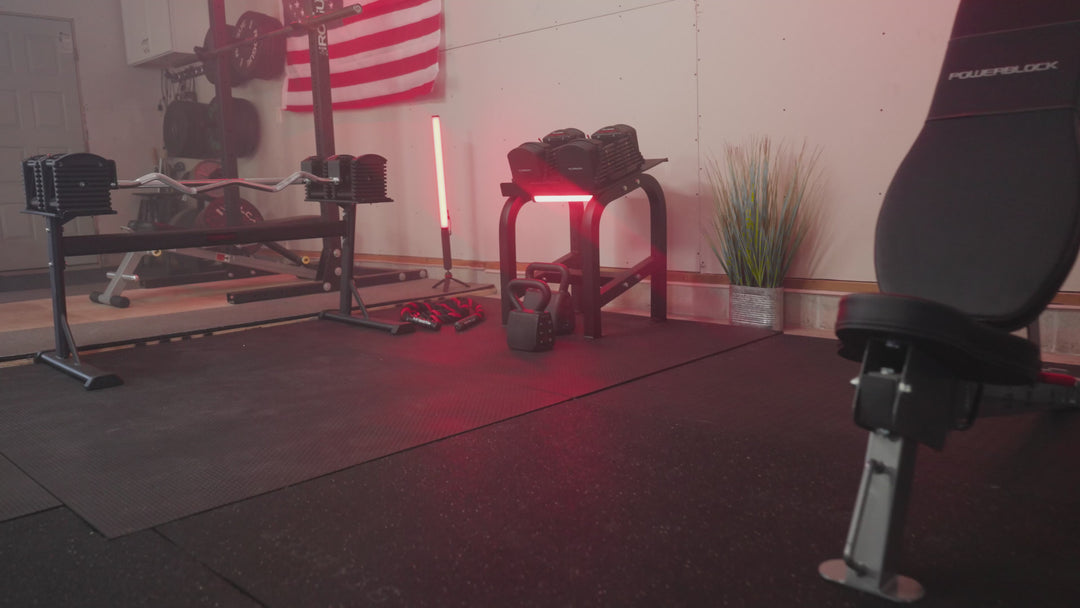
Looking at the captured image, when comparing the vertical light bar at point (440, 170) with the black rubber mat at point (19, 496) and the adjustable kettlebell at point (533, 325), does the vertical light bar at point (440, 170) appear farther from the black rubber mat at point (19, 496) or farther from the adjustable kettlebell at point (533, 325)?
the black rubber mat at point (19, 496)

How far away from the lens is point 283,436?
2.37m

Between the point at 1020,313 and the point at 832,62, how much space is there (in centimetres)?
230

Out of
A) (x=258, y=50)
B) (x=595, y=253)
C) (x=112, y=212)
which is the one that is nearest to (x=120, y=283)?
(x=112, y=212)

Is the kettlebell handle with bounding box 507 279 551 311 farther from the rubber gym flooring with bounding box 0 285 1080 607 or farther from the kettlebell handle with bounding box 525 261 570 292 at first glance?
the rubber gym flooring with bounding box 0 285 1080 607

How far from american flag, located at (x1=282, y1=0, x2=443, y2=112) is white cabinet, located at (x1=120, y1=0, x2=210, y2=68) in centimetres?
155

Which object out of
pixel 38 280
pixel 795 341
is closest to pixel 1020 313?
pixel 795 341

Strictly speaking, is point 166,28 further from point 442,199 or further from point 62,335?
point 62,335

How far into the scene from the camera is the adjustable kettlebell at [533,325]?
338cm

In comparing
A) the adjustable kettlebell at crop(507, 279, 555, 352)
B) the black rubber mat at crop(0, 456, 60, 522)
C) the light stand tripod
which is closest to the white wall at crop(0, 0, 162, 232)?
the light stand tripod

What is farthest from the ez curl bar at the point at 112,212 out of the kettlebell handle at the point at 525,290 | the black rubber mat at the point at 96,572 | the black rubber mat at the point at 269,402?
the black rubber mat at the point at 96,572

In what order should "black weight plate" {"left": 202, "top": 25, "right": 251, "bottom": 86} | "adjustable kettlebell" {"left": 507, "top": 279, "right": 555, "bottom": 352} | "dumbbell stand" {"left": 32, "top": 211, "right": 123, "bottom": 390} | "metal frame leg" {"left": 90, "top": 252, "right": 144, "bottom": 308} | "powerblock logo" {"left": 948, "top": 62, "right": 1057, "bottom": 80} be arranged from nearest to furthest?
"powerblock logo" {"left": 948, "top": 62, "right": 1057, "bottom": 80} → "dumbbell stand" {"left": 32, "top": 211, "right": 123, "bottom": 390} → "adjustable kettlebell" {"left": 507, "top": 279, "right": 555, "bottom": 352} → "metal frame leg" {"left": 90, "top": 252, "right": 144, "bottom": 308} → "black weight plate" {"left": 202, "top": 25, "right": 251, "bottom": 86}

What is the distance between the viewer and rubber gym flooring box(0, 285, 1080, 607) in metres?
1.45

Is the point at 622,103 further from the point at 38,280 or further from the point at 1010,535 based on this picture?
the point at 38,280

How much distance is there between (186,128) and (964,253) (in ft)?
22.8
